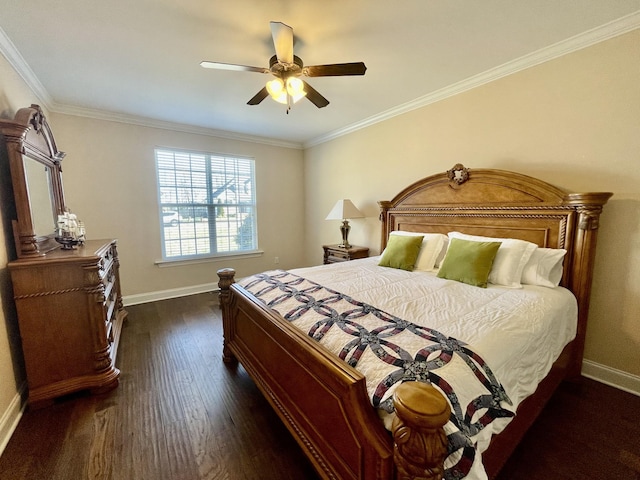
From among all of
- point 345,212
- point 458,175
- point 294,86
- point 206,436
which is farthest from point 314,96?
point 206,436

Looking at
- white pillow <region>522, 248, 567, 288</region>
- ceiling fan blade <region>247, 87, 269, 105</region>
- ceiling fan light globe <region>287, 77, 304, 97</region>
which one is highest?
ceiling fan blade <region>247, 87, 269, 105</region>

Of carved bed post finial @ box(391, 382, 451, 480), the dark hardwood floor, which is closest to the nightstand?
the dark hardwood floor

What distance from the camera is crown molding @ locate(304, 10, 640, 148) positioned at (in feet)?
6.01

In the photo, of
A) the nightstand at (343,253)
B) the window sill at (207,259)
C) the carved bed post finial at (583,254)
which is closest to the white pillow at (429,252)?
the carved bed post finial at (583,254)

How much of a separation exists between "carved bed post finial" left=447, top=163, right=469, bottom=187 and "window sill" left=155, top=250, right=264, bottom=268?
3335mm

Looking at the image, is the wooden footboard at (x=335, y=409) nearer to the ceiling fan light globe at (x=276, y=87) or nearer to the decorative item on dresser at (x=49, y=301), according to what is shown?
the decorative item on dresser at (x=49, y=301)

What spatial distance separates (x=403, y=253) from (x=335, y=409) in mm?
1825

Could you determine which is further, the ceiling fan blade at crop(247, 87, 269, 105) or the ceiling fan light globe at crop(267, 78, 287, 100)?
the ceiling fan blade at crop(247, 87, 269, 105)

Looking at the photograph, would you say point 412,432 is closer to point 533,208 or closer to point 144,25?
point 533,208

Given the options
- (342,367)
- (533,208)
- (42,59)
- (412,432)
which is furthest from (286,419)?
(42,59)

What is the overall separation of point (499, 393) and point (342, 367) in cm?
64

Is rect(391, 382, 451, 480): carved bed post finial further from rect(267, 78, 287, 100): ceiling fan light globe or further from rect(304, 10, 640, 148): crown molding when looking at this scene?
rect(304, 10, 640, 148): crown molding

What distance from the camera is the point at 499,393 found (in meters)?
1.07

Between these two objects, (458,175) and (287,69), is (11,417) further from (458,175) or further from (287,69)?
(458,175)
